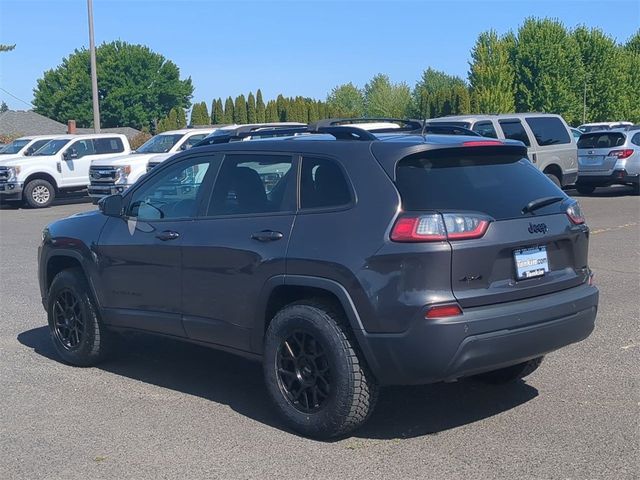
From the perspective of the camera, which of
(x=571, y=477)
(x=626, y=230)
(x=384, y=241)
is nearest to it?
(x=571, y=477)

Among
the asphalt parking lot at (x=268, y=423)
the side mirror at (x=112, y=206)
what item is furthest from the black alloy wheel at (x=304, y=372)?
the side mirror at (x=112, y=206)

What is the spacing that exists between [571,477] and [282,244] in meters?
2.12

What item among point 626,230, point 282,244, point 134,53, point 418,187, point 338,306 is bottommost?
point 626,230

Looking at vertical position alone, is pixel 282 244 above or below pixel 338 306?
above

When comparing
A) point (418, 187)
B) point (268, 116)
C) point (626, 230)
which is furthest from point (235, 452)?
point (268, 116)

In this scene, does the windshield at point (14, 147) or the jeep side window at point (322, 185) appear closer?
the jeep side window at point (322, 185)

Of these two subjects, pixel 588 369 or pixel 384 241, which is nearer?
pixel 384 241

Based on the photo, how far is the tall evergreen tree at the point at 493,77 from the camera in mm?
60188

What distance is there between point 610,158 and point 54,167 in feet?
49.0

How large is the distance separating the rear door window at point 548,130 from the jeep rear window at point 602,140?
9.98 feet

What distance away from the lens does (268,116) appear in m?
61.2

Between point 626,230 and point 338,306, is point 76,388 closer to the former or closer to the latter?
point 338,306

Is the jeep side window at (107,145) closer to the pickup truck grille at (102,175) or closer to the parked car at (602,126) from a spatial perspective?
the pickup truck grille at (102,175)

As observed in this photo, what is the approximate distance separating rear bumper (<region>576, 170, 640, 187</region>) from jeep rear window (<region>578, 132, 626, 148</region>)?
2.35 ft
